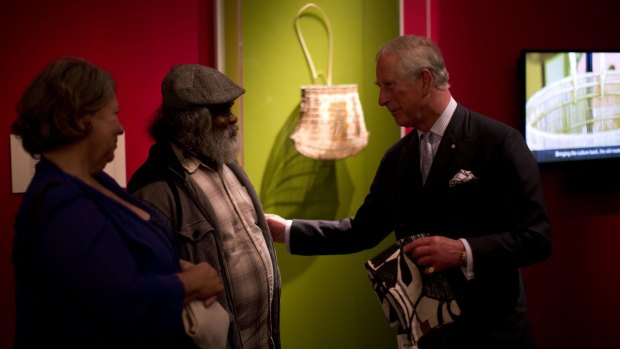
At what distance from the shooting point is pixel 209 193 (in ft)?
6.80

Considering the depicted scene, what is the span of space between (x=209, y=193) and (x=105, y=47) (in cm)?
104

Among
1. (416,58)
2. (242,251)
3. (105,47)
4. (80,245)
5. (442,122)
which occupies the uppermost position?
(105,47)

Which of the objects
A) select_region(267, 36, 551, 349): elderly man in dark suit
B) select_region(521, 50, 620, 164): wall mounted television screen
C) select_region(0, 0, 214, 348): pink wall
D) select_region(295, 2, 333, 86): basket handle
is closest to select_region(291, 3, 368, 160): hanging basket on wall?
select_region(295, 2, 333, 86): basket handle

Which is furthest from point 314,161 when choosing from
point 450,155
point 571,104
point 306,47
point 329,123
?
point 571,104

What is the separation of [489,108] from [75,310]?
279 cm

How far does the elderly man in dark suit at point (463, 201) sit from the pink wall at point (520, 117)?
1214 millimetres

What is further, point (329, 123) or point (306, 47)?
point (306, 47)

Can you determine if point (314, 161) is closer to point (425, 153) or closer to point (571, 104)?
point (425, 153)

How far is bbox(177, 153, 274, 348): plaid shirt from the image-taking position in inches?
81.3

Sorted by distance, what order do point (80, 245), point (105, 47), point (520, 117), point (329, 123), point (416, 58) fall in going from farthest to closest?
point (520, 117) → point (329, 123) → point (105, 47) → point (416, 58) → point (80, 245)

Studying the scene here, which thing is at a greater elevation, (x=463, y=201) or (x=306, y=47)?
(x=306, y=47)

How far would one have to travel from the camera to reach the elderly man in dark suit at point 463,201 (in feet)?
6.83

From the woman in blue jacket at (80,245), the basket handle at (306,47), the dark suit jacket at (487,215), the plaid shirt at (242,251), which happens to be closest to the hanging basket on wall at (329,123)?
the basket handle at (306,47)

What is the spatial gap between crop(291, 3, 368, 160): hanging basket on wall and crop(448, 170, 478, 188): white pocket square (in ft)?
3.09
